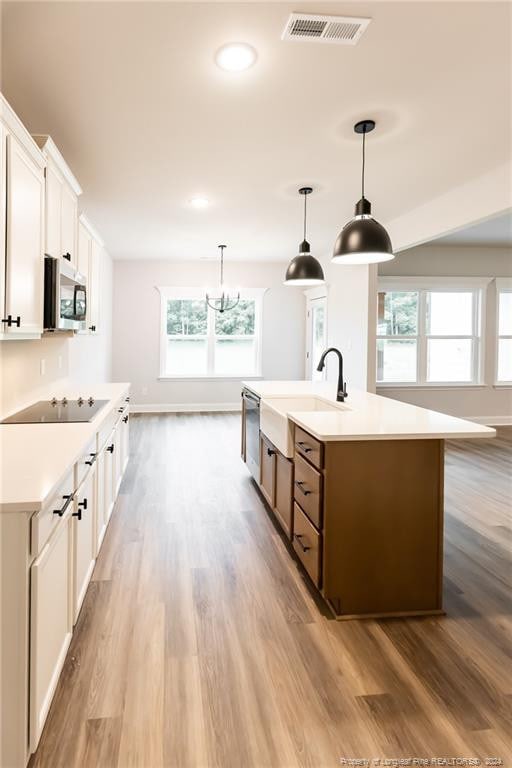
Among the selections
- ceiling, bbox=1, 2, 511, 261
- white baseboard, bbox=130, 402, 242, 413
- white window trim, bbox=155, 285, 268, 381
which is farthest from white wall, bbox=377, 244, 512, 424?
ceiling, bbox=1, 2, 511, 261

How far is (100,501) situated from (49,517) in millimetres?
1329

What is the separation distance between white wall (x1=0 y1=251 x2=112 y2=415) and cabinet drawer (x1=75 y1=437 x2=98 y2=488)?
0.66 meters

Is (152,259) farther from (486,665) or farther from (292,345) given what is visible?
(486,665)

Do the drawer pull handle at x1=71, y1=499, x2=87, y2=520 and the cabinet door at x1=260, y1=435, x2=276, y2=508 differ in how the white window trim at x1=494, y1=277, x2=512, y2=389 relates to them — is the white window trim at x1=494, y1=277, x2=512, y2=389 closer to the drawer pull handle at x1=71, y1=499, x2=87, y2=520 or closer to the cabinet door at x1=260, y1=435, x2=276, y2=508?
the cabinet door at x1=260, y1=435, x2=276, y2=508

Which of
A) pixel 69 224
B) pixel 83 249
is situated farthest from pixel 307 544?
pixel 83 249

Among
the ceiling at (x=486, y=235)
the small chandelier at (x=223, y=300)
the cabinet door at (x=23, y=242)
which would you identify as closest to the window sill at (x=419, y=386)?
the ceiling at (x=486, y=235)

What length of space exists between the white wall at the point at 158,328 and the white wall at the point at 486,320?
6.33ft

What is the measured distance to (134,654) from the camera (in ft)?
6.77

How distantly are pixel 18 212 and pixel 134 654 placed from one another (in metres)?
1.96

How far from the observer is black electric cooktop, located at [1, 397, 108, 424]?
8.59 ft

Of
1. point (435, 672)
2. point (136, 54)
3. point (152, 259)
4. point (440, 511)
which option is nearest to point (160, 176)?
point (136, 54)

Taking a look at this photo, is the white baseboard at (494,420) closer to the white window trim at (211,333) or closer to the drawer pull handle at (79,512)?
the white window trim at (211,333)

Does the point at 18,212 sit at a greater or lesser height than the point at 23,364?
greater

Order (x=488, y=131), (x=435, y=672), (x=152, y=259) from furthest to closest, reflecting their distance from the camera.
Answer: (x=152, y=259) < (x=488, y=131) < (x=435, y=672)
